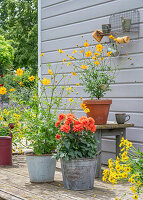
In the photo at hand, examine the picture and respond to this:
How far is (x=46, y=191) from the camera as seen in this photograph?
3512mm

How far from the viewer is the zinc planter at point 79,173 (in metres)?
3.53

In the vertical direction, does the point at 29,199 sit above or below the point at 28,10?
below

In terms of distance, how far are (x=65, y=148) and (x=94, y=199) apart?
609mm

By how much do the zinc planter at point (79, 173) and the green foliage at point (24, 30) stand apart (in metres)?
15.0

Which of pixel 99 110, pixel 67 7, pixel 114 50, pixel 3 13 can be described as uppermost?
pixel 3 13

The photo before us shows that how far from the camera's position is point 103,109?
168 inches

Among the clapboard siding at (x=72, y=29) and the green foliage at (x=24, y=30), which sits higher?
the green foliage at (x=24, y=30)

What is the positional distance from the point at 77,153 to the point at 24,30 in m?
16.6

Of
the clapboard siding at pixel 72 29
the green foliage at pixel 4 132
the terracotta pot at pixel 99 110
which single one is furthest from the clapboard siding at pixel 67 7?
the green foliage at pixel 4 132

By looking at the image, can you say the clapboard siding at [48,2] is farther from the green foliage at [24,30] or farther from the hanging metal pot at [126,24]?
the green foliage at [24,30]

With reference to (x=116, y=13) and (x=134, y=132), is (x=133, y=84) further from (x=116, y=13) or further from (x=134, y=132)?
(x=116, y=13)

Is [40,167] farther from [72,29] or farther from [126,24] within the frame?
[72,29]

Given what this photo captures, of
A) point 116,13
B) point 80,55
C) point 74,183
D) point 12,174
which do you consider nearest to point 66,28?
point 80,55

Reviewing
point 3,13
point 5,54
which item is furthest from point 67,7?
point 3,13
